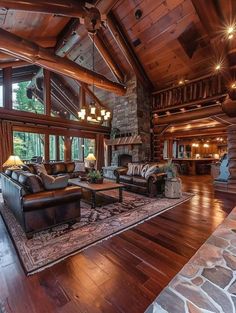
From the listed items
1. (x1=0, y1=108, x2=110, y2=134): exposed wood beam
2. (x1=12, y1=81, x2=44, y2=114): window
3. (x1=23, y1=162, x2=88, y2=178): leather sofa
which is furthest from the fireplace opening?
(x1=12, y1=81, x2=44, y2=114): window

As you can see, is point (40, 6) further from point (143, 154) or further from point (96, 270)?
point (143, 154)

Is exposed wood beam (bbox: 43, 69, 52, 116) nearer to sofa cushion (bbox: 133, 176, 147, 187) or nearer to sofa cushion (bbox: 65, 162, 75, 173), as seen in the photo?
sofa cushion (bbox: 65, 162, 75, 173)

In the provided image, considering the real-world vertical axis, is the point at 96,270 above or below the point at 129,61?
below

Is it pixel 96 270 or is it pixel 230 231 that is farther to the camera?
pixel 230 231

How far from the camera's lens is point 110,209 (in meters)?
3.88

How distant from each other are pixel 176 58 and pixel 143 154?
3827 mm

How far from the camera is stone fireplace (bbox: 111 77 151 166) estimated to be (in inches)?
295

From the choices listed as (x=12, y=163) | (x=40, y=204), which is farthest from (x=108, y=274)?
(x=12, y=163)

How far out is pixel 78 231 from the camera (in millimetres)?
2811

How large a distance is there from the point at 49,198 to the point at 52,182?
28 cm

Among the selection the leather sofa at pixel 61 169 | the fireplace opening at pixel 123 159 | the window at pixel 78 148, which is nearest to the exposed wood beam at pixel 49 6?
the leather sofa at pixel 61 169

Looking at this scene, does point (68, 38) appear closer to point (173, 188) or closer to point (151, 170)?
point (151, 170)

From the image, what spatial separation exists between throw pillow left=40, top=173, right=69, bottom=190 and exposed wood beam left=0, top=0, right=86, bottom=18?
336 centimetres

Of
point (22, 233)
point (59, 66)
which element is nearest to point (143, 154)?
point (59, 66)
